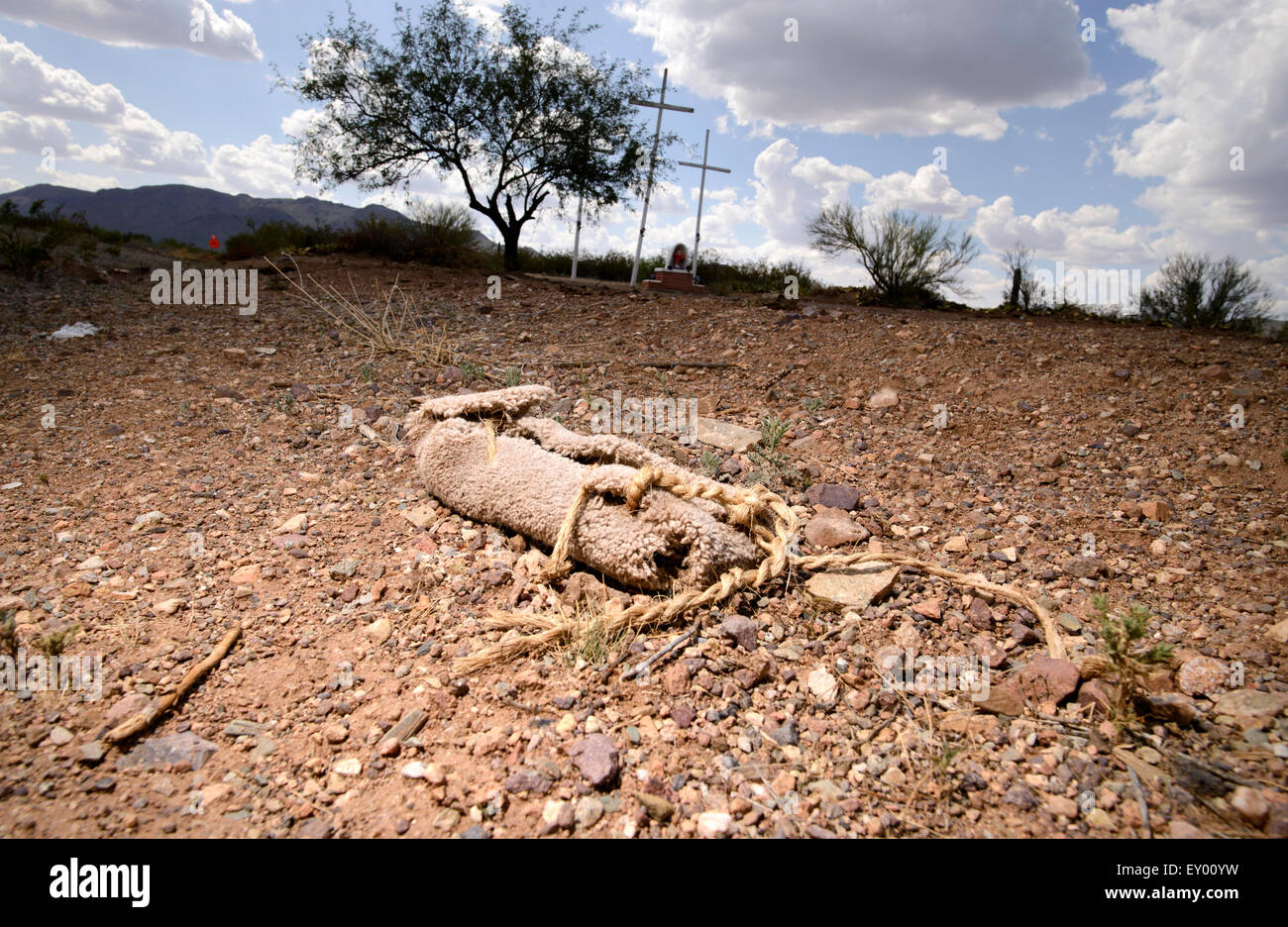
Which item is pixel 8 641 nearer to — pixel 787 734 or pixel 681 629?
pixel 681 629

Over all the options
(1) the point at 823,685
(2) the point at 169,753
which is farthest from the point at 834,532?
(2) the point at 169,753

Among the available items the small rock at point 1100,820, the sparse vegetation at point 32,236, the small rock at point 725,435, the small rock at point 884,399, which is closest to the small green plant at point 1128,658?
the small rock at point 1100,820

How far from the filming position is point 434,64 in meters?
11.3

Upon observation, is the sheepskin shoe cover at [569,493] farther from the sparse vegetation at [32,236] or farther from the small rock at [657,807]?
the sparse vegetation at [32,236]

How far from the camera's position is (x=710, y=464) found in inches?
116

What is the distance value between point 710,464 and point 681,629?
1107mm

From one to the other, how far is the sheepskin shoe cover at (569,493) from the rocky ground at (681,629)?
0.42 feet

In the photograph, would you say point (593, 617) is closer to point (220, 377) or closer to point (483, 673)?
point (483, 673)

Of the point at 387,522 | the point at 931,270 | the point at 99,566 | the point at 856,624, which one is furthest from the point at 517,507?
the point at 931,270

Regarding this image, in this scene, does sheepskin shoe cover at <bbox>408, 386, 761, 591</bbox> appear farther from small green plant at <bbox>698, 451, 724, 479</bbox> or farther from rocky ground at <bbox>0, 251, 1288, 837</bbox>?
small green plant at <bbox>698, 451, 724, 479</bbox>

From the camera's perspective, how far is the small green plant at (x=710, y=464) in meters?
2.92

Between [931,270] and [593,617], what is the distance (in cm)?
960

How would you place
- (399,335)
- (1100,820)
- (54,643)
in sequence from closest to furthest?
(1100,820)
(54,643)
(399,335)

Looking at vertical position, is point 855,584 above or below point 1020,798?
above
